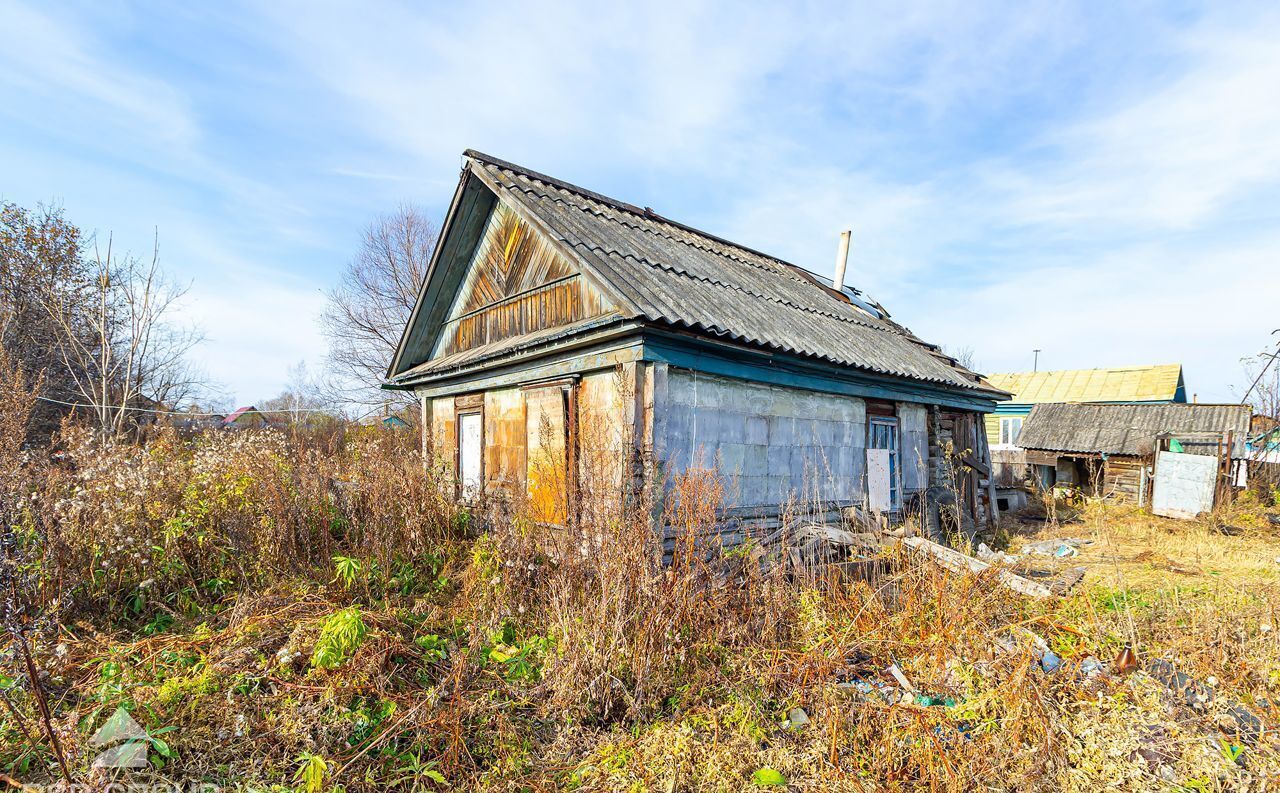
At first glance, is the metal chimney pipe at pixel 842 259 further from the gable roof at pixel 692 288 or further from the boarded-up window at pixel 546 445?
the boarded-up window at pixel 546 445

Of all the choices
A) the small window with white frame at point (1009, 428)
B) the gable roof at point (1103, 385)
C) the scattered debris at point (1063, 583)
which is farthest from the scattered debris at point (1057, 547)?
the small window with white frame at point (1009, 428)

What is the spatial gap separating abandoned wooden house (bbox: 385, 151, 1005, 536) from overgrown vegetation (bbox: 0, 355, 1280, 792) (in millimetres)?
1005

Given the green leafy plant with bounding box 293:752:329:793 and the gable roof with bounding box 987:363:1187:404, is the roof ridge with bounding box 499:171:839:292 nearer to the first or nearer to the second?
the green leafy plant with bounding box 293:752:329:793

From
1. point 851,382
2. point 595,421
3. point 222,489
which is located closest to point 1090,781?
point 595,421

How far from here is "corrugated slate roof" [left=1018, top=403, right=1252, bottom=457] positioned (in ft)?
49.7

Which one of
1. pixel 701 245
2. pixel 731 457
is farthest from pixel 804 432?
pixel 701 245

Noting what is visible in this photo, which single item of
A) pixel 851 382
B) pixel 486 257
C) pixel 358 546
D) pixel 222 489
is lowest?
pixel 358 546

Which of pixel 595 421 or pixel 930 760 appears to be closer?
pixel 930 760

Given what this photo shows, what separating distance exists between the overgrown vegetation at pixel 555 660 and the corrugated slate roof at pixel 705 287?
90.9 inches

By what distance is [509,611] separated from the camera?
436cm

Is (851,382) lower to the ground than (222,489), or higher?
higher

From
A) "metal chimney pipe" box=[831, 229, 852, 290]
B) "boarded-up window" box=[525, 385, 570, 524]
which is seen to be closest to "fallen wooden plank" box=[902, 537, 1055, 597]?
"boarded-up window" box=[525, 385, 570, 524]

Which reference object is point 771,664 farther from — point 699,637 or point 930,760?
point 930,760

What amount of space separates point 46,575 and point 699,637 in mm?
4796
